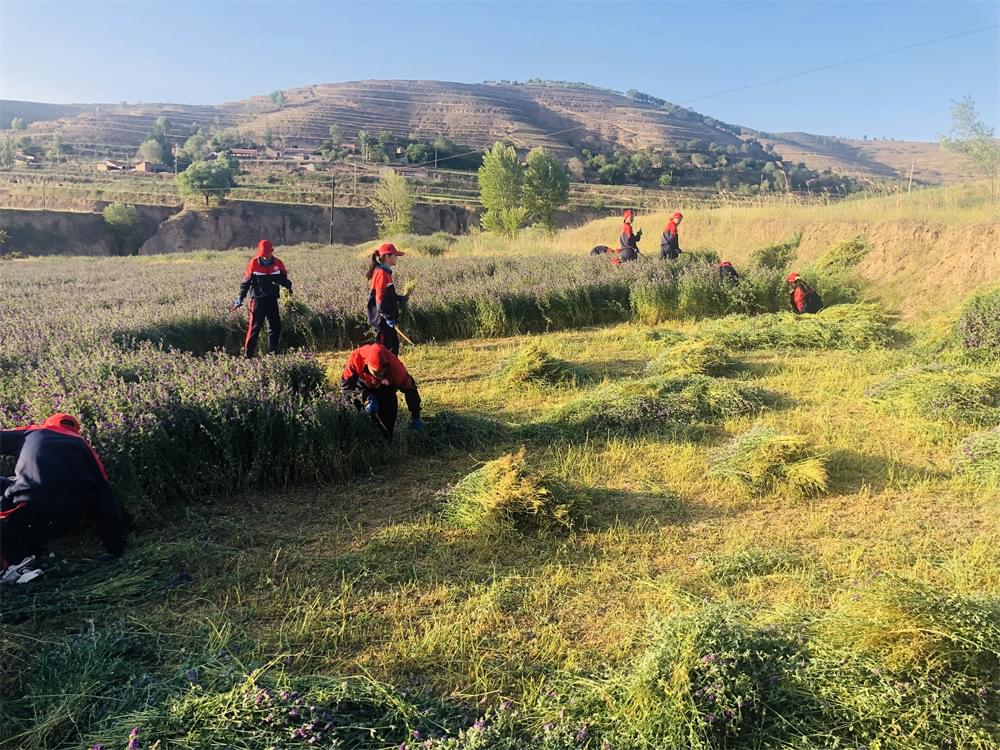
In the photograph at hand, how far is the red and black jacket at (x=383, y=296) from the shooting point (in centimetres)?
701

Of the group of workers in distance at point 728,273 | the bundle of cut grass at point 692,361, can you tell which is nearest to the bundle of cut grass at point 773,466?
the bundle of cut grass at point 692,361

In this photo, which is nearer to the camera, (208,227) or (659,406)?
(659,406)

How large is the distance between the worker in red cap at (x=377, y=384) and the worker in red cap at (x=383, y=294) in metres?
1.99

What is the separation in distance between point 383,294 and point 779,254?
12875 mm

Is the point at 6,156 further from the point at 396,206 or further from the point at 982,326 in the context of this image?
the point at 982,326

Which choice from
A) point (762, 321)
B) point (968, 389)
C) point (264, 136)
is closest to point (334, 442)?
point (968, 389)

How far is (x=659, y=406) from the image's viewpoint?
5.95m

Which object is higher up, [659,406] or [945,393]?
[945,393]

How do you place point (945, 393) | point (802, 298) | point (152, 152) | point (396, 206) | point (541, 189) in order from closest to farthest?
1. point (945, 393)
2. point (802, 298)
3. point (541, 189)
4. point (396, 206)
5. point (152, 152)

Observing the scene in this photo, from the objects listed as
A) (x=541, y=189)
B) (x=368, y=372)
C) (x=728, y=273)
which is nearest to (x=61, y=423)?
(x=368, y=372)

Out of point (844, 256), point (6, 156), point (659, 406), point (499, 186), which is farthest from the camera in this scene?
point (6, 156)

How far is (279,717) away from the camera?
211cm

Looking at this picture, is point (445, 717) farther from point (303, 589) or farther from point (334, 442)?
point (334, 442)

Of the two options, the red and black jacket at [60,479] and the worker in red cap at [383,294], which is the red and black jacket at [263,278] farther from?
the red and black jacket at [60,479]
